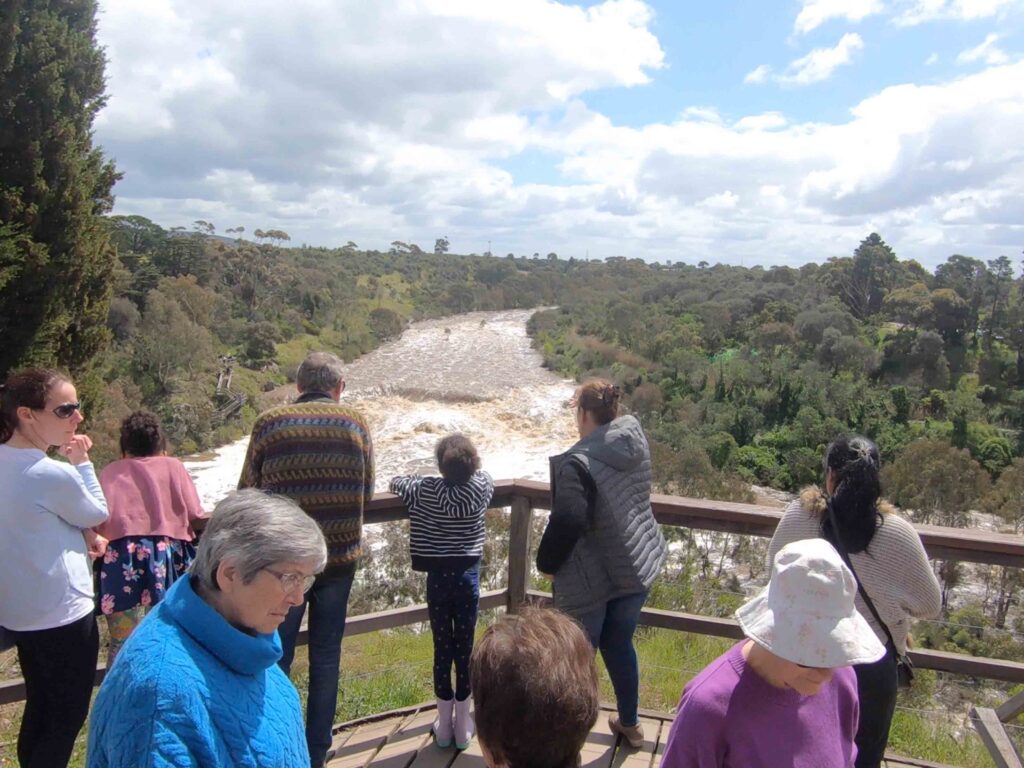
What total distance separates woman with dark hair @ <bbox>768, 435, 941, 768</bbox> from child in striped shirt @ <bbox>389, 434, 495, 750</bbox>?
114 centimetres

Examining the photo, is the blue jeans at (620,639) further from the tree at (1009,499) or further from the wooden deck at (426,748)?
the tree at (1009,499)

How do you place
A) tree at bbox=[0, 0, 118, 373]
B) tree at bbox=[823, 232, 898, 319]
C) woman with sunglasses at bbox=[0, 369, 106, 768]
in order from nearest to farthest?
woman with sunglasses at bbox=[0, 369, 106, 768] < tree at bbox=[0, 0, 118, 373] < tree at bbox=[823, 232, 898, 319]

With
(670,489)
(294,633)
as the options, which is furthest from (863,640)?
(670,489)

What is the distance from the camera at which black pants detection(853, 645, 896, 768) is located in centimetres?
206

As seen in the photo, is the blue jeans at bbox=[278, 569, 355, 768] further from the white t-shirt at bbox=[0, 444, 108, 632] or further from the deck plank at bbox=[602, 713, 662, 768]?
the deck plank at bbox=[602, 713, 662, 768]

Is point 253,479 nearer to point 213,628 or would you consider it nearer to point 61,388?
point 61,388

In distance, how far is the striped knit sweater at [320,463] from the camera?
240 centimetres

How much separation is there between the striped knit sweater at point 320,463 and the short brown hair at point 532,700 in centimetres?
121

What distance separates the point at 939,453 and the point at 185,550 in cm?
2400

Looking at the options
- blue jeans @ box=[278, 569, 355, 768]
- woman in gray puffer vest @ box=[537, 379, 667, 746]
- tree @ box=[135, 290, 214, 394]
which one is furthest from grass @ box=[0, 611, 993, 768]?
tree @ box=[135, 290, 214, 394]

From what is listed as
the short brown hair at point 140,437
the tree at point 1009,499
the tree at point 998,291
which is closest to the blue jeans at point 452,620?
the short brown hair at point 140,437

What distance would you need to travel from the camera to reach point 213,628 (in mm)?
1364

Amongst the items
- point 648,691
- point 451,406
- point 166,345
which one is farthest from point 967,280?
point 648,691

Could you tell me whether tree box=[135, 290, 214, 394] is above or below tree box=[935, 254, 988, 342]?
below
